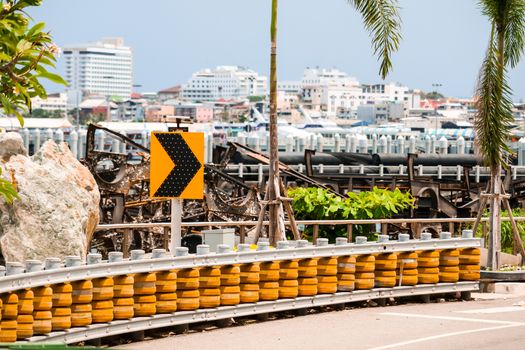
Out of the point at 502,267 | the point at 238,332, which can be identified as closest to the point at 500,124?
the point at 502,267

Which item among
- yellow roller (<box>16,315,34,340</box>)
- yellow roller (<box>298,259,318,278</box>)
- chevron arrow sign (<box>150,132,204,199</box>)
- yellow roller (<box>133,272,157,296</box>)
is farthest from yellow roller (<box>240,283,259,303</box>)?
yellow roller (<box>16,315,34,340</box>)

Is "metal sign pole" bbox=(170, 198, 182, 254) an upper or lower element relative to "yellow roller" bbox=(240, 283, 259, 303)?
upper

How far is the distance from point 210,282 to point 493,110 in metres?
9.38

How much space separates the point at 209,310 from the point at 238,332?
52 centimetres

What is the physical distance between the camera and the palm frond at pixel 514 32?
26359 mm

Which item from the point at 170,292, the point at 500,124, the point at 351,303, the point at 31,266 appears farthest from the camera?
the point at 500,124

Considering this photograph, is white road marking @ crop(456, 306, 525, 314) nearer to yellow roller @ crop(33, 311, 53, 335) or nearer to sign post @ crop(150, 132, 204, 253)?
sign post @ crop(150, 132, 204, 253)

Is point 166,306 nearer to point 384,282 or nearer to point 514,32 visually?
point 384,282

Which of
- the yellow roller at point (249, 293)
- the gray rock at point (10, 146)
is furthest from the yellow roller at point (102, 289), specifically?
the gray rock at point (10, 146)

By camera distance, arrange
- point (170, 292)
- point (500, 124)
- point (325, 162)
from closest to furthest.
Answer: point (170, 292)
point (500, 124)
point (325, 162)

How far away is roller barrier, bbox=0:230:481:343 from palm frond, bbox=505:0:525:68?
18.9 ft

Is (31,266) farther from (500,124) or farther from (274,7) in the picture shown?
(500,124)

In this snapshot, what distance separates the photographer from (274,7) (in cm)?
2330

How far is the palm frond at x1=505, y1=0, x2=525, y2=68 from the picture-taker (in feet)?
86.5
